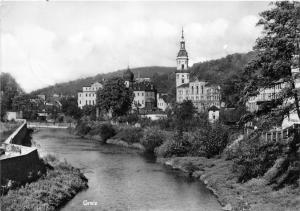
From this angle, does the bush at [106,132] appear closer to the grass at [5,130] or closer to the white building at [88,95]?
the grass at [5,130]

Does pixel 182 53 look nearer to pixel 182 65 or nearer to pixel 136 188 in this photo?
pixel 182 65

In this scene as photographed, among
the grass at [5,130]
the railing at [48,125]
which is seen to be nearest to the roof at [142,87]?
the railing at [48,125]

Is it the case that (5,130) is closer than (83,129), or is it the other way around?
(5,130)

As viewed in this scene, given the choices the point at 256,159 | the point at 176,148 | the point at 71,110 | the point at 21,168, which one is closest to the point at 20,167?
the point at 21,168

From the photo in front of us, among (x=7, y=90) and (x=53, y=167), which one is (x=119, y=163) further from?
(x=7, y=90)

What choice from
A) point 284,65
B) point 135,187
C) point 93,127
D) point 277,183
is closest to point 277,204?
point 277,183
